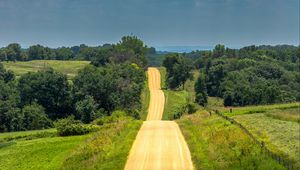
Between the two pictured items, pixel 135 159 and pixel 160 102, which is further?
pixel 160 102

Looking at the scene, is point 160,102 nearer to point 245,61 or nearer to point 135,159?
point 245,61

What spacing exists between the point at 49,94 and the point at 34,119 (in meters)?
14.0

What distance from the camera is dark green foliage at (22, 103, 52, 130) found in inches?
4090

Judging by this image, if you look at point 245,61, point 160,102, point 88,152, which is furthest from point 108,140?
point 245,61

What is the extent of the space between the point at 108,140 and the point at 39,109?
64.4m

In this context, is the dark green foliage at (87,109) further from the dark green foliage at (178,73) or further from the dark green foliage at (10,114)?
the dark green foliage at (178,73)

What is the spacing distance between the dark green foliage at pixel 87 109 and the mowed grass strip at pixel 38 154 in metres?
39.2

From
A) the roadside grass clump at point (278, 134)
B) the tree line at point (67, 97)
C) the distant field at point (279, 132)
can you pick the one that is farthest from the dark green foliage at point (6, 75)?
the roadside grass clump at point (278, 134)

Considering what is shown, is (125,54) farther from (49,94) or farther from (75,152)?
(75,152)

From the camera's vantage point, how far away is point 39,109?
4274 inches

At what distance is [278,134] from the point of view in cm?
4575

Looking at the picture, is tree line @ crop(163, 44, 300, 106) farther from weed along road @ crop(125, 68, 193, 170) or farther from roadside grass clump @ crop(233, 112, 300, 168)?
weed along road @ crop(125, 68, 193, 170)

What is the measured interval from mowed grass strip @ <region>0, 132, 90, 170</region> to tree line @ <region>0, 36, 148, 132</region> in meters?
37.7

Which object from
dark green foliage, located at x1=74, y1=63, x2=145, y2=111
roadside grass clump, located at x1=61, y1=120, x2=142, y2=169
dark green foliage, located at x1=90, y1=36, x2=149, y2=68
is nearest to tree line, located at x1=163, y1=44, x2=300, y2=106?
dark green foliage, located at x1=90, y1=36, x2=149, y2=68
